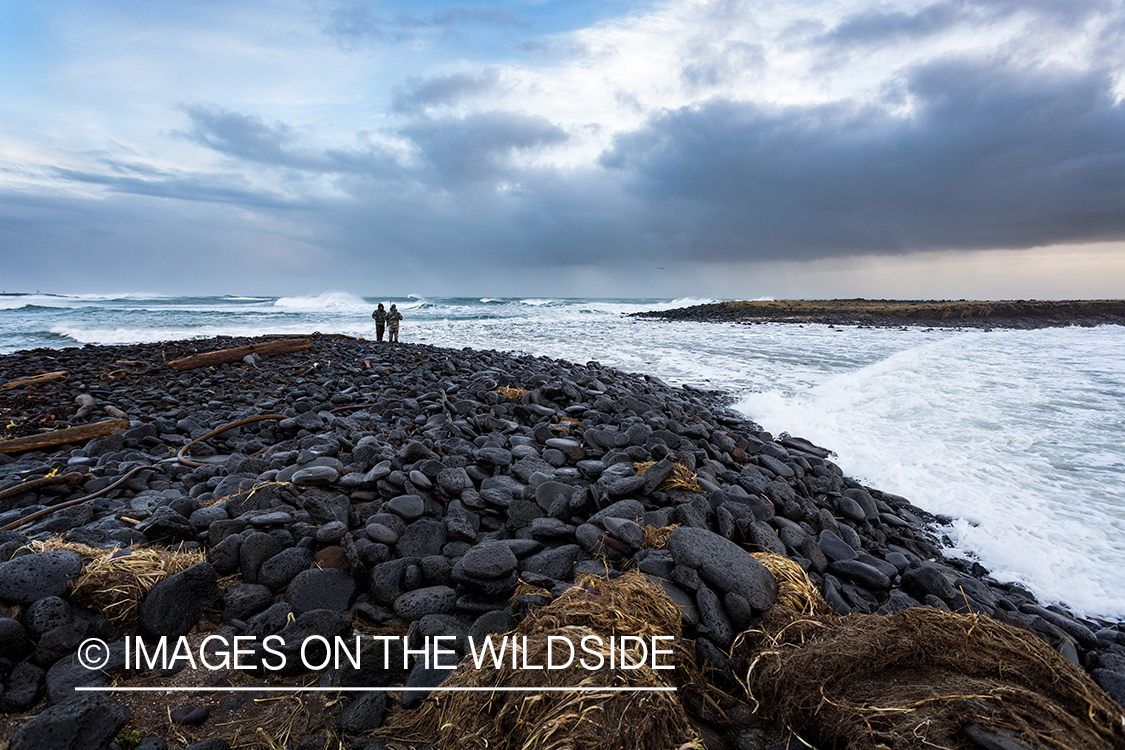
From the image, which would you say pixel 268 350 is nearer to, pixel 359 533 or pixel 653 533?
pixel 359 533

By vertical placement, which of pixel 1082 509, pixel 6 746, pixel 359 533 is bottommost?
pixel 1082 509

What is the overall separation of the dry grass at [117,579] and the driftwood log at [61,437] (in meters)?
4.00

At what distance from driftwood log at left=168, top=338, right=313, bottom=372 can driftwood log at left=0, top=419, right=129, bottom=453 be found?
489 cm

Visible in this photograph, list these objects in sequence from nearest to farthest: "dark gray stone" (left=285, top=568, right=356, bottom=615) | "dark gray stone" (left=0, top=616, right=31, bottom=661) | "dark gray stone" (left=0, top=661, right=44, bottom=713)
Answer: "dark gray stone" (left=0, top=661, right=44, bottom=713) → "dark gray stone" (left=0, top=616, right=31, bottom=661) → "dark gray stone" (left=285, top=568, right=356, bottom=615)

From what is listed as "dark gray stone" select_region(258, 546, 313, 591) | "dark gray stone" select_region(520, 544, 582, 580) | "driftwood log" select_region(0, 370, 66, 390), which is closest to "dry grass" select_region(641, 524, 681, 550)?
"dark gray stone" select_region(520, 544, 582, 580)

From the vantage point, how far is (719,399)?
34.0 ft

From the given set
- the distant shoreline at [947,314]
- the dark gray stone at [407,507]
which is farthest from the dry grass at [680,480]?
the distant shoreline at [947,314]

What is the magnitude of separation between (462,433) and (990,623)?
4.30 meters

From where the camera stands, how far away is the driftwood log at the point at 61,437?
534 centimetres

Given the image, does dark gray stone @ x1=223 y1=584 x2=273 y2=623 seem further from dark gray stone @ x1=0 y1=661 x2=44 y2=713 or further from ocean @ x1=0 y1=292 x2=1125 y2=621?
ocean @ x1=0 y1=292 x2=1125 y2=621

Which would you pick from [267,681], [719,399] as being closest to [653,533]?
[267,681]

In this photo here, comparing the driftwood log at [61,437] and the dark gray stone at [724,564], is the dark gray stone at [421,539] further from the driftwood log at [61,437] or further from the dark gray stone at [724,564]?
the driftwood log at [61,437]

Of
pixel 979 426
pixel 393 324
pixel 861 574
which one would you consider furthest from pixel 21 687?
pixel 393 324

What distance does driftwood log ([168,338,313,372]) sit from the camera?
1030cm
